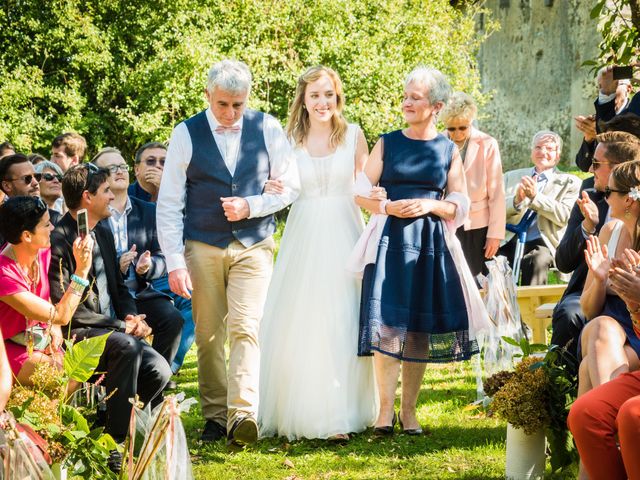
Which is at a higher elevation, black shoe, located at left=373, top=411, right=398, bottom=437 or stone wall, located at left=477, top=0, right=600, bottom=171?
stone wall, located at left=477, top=0, right=600, bottom=171

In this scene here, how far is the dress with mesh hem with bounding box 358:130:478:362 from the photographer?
5516 mm

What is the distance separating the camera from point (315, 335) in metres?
5.77

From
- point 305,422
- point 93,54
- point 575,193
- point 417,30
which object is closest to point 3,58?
point 93,54

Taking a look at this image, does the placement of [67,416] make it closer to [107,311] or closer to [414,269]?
[107,311]

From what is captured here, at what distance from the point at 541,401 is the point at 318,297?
1.79 m

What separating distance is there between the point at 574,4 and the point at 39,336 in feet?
91.3

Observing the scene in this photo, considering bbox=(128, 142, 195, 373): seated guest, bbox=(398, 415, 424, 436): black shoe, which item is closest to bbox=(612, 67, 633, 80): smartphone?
bbox=(398, 415, 424, 436): black shoe

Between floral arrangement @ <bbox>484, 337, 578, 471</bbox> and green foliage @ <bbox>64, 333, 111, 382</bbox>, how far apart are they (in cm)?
194

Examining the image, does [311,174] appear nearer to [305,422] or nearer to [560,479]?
[305,422]

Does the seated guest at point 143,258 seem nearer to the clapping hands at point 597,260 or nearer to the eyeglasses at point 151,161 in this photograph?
the eyeglasses at point 151,161

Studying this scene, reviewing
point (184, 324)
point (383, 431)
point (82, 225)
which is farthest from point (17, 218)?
point (184, 324)

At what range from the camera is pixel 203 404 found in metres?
5.74

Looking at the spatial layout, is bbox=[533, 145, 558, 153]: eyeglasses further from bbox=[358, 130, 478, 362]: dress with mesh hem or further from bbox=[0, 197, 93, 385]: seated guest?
bbox=[0, 197, 93, 385]: seated guest

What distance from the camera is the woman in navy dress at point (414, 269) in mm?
5527
